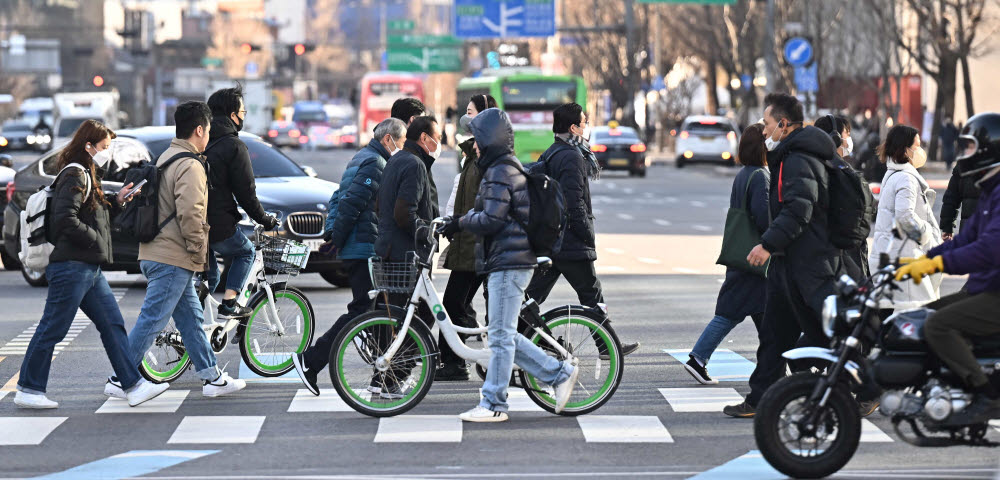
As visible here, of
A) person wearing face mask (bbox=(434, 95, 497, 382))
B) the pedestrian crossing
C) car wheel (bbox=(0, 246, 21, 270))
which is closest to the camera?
person wearing face mask (bbox=(434, 95, 497, 382))

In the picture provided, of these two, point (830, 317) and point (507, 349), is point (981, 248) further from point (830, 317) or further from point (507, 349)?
point (507, 349)

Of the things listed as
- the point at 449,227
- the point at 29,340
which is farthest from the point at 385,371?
the point at 29,340

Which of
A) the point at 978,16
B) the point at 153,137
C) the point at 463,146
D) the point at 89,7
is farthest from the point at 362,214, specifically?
the point at 89,7

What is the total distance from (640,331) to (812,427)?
235 inches

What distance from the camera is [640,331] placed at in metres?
13.7

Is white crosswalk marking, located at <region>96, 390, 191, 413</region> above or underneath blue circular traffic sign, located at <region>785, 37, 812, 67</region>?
underneath

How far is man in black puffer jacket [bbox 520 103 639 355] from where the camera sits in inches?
432

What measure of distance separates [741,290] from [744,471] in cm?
287

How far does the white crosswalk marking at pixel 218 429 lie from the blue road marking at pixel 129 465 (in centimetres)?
34

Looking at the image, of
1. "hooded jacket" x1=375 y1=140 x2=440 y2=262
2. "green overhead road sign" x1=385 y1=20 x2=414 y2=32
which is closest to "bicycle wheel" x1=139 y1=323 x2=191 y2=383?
"hooded jacket" x1=375 y1=140 x2=440 y2=262

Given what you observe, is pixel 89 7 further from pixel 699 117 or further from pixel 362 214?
pixel 362 214

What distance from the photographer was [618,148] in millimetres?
47719

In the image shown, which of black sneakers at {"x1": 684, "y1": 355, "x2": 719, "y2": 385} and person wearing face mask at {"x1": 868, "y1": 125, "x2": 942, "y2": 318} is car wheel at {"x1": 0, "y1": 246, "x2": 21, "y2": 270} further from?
person wearing face mask at {"x1": 868, "y1": 125, "x2": 942, "y2": 318}

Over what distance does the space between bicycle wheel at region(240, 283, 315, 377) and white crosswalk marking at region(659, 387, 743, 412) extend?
2.27 m
